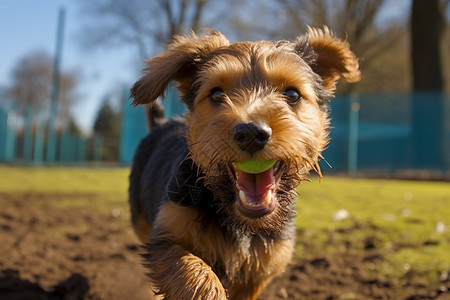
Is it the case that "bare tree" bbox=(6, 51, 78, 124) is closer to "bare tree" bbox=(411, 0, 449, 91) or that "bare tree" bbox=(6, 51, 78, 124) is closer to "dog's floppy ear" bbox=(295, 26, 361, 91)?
"bare tree" bbox=(411, 0, 449, 91)

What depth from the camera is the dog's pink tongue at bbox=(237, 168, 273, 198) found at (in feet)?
8.59

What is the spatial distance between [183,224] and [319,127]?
3.73 ft

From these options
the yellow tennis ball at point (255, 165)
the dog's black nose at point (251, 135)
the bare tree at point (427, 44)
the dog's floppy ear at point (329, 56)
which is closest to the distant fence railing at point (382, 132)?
the bare tree at point (427, 44)

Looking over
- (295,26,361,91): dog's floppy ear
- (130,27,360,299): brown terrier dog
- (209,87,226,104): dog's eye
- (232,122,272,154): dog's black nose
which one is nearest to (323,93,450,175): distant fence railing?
(295,26,361,91): dog's floppy ear

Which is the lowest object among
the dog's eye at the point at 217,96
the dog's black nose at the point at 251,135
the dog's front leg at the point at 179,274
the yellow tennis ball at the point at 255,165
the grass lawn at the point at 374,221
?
the grass lawn at the point at 374,221

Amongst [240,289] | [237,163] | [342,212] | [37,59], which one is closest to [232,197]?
[237,163]

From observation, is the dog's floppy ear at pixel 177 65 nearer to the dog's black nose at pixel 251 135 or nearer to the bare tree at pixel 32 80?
the dog's black nose at pixel 251 135

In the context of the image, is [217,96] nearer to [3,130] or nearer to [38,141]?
[38,141]

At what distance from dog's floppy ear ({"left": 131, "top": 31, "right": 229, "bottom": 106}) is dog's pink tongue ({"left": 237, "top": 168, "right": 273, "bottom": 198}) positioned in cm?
91

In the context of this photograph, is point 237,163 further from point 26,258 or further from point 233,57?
point 26,258

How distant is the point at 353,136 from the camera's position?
18.3 meters

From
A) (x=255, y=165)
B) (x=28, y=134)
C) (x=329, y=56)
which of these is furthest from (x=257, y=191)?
(x=28, y=134)

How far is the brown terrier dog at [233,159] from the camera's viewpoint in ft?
8.20

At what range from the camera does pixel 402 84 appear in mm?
31094
